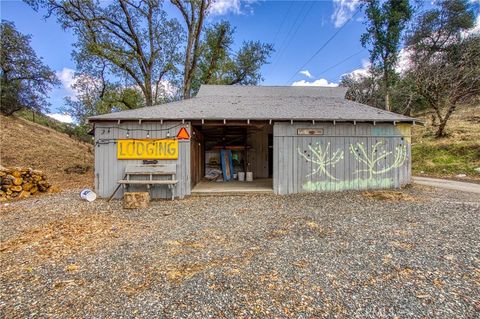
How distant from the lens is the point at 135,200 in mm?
6250

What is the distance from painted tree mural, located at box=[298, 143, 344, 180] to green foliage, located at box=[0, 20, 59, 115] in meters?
21.0

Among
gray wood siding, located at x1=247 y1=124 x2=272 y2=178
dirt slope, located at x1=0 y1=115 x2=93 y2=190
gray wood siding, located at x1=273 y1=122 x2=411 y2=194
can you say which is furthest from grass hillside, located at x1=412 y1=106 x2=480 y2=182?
dirt slope, located at x1=0 y1=115 x2=93 y2=190

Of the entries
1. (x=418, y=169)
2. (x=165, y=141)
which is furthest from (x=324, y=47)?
(x=165, y=141)

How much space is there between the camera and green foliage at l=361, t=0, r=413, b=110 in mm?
16547

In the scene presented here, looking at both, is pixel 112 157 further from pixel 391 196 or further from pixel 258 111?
pixel 391 196

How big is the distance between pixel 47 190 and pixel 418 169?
56.4 ft

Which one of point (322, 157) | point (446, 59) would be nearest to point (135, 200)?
point (322, 157)

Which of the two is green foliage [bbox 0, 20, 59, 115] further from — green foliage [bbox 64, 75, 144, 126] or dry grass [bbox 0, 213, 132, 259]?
dry grass [bbox 0, 213, 132, 259]

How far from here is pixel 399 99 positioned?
1889cm

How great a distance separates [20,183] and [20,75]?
1472 centimetres

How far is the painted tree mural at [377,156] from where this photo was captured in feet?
26.0

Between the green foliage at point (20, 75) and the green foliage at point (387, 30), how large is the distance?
24.8 m

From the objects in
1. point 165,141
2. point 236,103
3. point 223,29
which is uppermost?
point 223,29

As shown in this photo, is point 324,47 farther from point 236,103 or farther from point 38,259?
point 38,259
